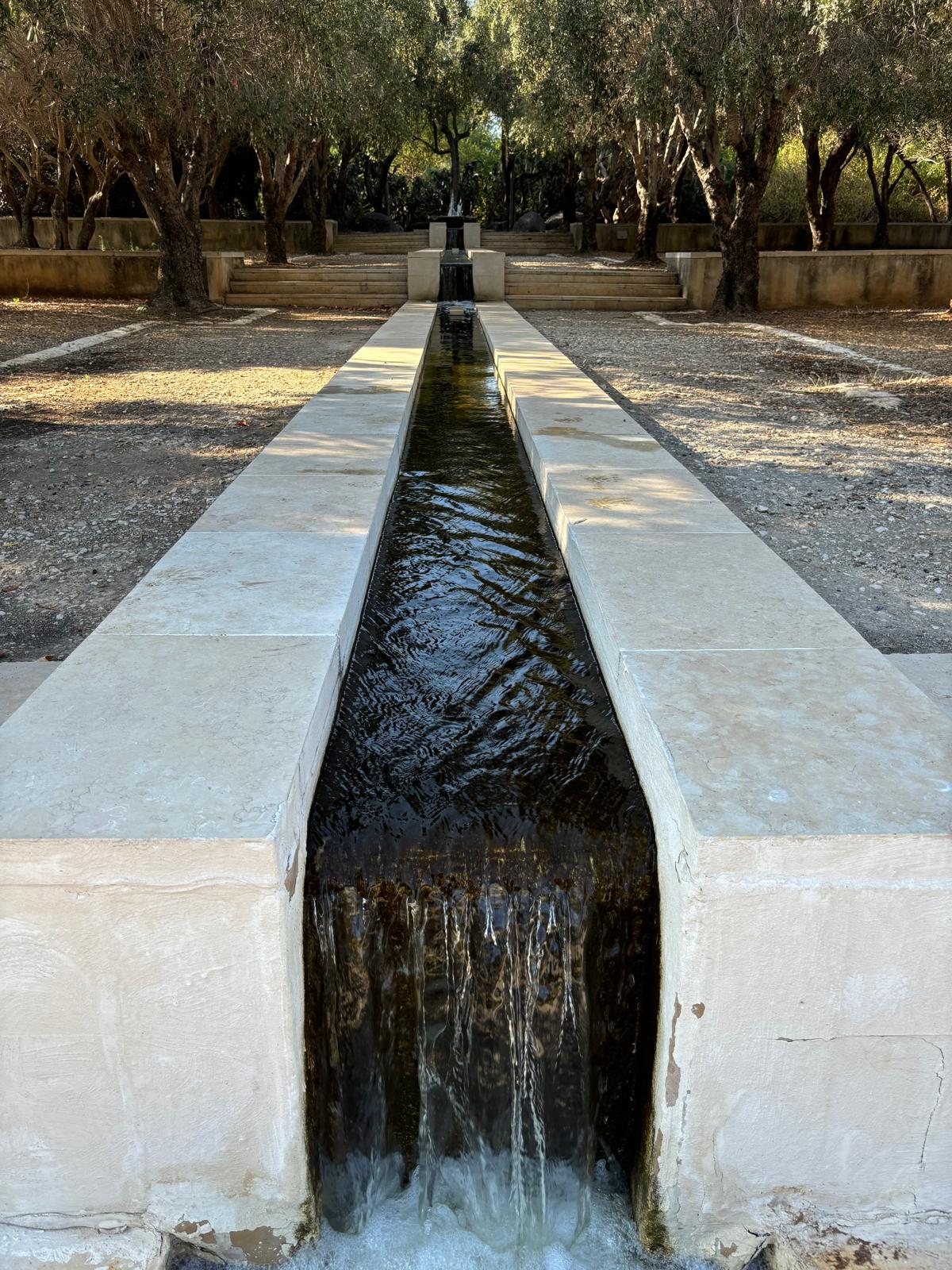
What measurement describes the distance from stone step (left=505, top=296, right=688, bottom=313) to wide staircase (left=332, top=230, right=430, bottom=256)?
41.2 ft

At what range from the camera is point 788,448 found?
775 centimetres

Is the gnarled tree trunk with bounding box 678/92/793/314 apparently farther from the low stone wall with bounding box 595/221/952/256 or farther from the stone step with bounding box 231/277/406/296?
the low stone wall with bounding box 595/221/952/256

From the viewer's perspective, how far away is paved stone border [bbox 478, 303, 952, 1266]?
216cm

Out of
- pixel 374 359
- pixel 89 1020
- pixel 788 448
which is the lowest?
pixel 89 1020

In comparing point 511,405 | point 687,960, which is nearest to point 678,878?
point 687,960

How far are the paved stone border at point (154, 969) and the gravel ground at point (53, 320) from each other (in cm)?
1119

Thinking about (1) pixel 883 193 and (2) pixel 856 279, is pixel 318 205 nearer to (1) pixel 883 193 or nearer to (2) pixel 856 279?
(1) pixel 883 193

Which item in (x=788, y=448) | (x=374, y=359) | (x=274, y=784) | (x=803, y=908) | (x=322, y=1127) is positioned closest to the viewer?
(x=803, y=908)

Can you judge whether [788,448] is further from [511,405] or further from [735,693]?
[735,693]

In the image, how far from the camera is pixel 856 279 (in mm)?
18547

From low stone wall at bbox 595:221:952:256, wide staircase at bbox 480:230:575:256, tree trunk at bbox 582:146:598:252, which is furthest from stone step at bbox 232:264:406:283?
wide staircase at bbox 480:230:575:256

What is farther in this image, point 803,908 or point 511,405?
point 511,405

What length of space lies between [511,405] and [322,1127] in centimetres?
691

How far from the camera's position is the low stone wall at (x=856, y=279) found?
18.3 meters
